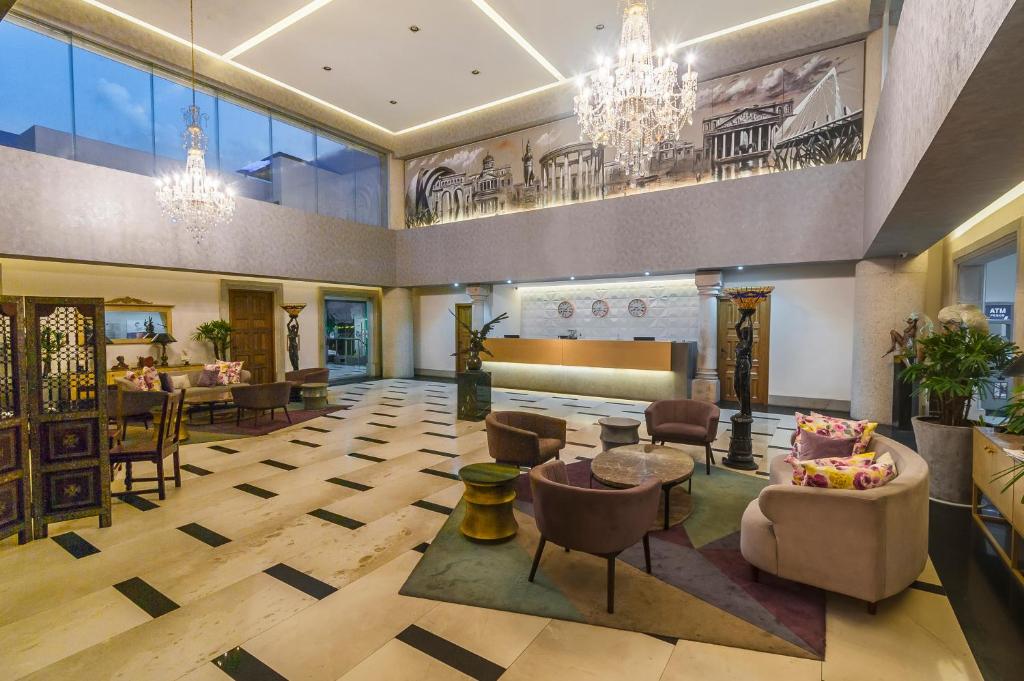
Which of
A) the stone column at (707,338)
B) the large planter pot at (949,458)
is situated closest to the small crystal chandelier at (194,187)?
the stone column at (707,338)

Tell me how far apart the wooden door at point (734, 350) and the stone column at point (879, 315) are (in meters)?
1.52

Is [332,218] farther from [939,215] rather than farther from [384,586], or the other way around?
[939,215]

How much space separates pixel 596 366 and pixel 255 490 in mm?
7203

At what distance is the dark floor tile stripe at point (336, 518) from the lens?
3898 millimetres

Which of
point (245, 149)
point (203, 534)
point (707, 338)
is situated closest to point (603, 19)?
point (707, 338)

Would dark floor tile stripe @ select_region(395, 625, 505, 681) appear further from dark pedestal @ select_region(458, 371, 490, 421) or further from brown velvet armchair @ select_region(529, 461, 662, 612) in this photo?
dark pedestal @ select_region(458, 371, 490, 421)

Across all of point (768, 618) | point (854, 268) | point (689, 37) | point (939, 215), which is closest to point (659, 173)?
point (689, 37)

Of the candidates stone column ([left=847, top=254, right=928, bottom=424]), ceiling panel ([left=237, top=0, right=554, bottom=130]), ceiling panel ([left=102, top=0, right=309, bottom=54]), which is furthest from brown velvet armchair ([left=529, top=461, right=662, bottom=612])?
ceiling panel ([left=102, top=0, right=309, bottom=54])

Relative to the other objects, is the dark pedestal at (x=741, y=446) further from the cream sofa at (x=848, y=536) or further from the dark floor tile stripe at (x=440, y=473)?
the dark floor tile stripe at (x=440, y=473)

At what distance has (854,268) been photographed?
836 centimetres

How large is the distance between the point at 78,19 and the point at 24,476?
26.1ft

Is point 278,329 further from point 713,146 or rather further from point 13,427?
point 713,146

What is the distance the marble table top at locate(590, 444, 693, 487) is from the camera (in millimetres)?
3602

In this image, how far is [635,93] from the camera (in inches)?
192
